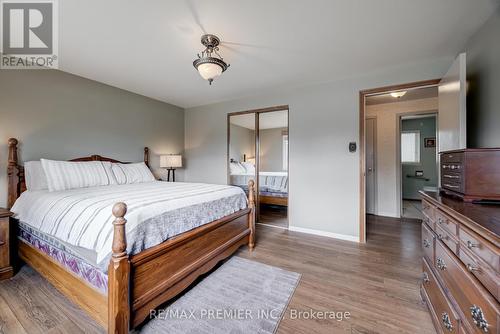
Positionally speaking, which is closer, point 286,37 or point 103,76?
point 286,37

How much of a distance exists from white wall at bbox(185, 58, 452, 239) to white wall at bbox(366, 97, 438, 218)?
5.59 feet

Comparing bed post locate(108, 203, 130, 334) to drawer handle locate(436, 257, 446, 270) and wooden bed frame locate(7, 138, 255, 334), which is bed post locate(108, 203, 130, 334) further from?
drawer handle locate(436, 257, 446, 270)

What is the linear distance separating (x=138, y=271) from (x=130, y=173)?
2.29 metres

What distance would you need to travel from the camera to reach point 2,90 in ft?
8.05

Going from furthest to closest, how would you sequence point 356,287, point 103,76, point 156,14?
point 103,76
point 356,287
point 156,14

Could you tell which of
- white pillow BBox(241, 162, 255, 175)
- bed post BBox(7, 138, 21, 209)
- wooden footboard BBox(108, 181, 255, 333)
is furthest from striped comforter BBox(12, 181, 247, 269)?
white pillow BBox(241, 162, 255, 175)

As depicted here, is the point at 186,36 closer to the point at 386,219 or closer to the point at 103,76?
the point at 103,76

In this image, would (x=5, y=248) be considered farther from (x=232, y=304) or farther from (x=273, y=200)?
(x=273, y=200)

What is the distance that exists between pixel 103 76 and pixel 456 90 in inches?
168

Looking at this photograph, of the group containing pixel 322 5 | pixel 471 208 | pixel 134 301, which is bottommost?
pixel 134 301

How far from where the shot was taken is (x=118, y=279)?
1221mm

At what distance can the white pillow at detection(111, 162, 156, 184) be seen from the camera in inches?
122

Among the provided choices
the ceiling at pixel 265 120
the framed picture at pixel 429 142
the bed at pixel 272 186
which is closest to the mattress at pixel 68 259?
the bed at pixel 272 186

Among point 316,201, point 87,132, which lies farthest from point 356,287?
point 87,132
